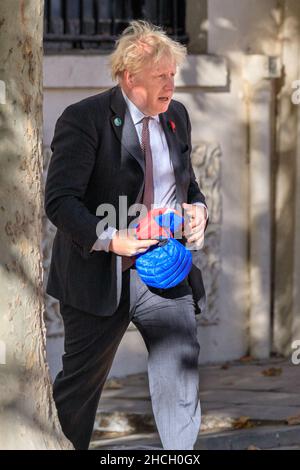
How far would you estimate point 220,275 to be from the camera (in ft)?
31.8

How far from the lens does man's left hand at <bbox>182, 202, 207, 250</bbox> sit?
590 centimetres

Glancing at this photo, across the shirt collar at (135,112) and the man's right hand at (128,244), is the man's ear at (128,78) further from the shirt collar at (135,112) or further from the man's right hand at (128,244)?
the man's right hand at (128,244)

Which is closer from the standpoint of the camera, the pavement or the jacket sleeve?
the jacket sleeve

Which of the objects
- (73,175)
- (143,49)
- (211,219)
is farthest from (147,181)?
(211,219)

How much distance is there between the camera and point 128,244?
18.5ft

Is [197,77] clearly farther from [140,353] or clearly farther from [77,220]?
[77,220]

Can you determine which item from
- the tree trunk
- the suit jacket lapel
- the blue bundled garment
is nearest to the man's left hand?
the blue bundled garment

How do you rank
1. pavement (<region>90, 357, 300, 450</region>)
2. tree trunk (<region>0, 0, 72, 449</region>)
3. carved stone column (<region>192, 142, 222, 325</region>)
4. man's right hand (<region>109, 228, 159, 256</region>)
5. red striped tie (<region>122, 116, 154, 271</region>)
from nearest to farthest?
1. tree trunk (<region>0, 0, 72, 449</region>)
2. man's right hand (<region>109, 228, 159, 256</region>)
3. red striped tie (<region>122, 116, 154, 271</region>)
4. pavement (<region>90, 357, 300, 450</region>)
5. carved stone column (<region>192, 142, 222, 325</region>)

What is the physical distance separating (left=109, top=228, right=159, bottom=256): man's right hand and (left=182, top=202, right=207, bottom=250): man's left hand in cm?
26

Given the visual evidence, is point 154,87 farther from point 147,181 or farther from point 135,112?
point 147,181

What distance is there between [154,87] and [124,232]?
643mm

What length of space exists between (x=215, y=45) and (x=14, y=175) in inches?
181

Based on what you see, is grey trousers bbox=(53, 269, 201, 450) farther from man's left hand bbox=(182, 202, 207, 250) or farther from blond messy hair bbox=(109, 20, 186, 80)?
blond messy hair bbox=(109, 20, 186, 80)
